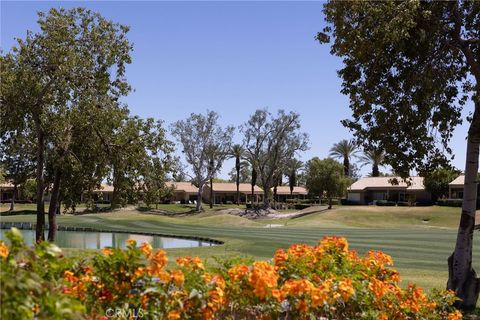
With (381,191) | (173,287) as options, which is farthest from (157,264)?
(381,191)

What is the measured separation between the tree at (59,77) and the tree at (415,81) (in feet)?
36.7

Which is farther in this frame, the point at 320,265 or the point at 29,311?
the point at 320,265

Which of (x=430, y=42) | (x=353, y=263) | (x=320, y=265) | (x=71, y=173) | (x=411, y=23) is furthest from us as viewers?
(x=71, y=173)

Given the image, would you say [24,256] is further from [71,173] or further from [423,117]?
[71,173]

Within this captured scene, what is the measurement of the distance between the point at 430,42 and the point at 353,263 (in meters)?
7.05

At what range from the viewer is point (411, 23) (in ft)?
35.4

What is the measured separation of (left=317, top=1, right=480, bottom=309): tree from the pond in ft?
73.3

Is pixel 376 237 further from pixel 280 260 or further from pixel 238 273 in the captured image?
pixel 238 273

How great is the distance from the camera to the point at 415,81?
1209 cm

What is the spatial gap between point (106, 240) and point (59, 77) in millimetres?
20826

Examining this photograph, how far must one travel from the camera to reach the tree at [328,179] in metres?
79.4

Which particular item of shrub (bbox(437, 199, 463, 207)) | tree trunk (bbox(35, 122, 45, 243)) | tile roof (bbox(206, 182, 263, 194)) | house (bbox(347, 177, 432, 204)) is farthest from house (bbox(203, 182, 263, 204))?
tree trunk (bbox(35, 122, 45, 243))

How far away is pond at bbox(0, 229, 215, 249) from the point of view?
114ft

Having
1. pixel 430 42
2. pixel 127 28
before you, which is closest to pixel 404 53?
pixel 430 42
